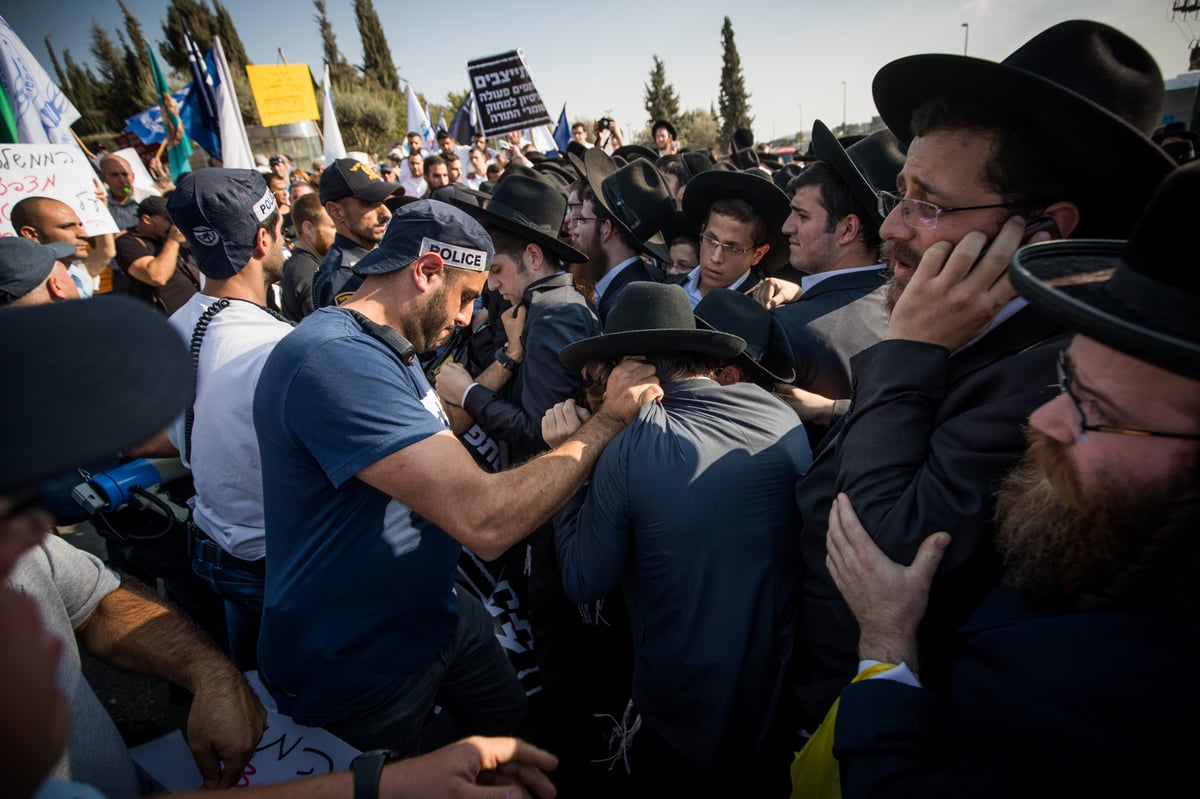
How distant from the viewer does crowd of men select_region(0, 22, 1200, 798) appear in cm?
95

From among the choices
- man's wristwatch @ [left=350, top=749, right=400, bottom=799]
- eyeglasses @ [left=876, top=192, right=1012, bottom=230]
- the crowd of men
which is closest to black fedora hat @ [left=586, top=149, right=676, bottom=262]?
the crowd of men

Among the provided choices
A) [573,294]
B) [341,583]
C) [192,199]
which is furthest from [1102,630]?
[192,199]

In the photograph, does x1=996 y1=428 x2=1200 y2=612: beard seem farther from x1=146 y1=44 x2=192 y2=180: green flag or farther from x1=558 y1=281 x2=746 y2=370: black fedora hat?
x1=146 y1=44 x2=192 y2=180: green flag

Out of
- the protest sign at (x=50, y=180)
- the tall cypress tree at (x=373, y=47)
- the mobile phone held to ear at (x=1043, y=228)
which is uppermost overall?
the tall cypress tree at (x=373, y=47)

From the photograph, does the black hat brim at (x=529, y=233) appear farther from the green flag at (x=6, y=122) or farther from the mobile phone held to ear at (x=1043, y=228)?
the green flag at (x=6, y=122)

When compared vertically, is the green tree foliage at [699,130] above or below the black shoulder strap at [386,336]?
above

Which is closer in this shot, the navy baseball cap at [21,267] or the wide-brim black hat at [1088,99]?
the wide-brim black hat at [1088,99]

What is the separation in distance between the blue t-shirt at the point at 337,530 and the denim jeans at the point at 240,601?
577 mm

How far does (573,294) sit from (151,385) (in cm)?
277

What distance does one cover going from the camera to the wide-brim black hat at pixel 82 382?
0.56 m

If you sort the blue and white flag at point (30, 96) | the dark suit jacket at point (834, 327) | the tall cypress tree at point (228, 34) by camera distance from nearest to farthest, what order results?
the dark suit jacket at point (834, 327) → the blue and white flag at point (30, 96) → the tall cypress tree at point (228, 34)

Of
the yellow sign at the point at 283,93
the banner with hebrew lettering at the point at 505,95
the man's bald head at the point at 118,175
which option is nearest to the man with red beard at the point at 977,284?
the banner with hebrew lettering at the point at 505,95

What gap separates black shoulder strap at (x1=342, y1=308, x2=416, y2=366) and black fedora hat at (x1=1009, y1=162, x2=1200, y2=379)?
6.12 feet

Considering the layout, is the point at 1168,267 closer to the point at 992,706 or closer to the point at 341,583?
Answer: the point at 992,706
